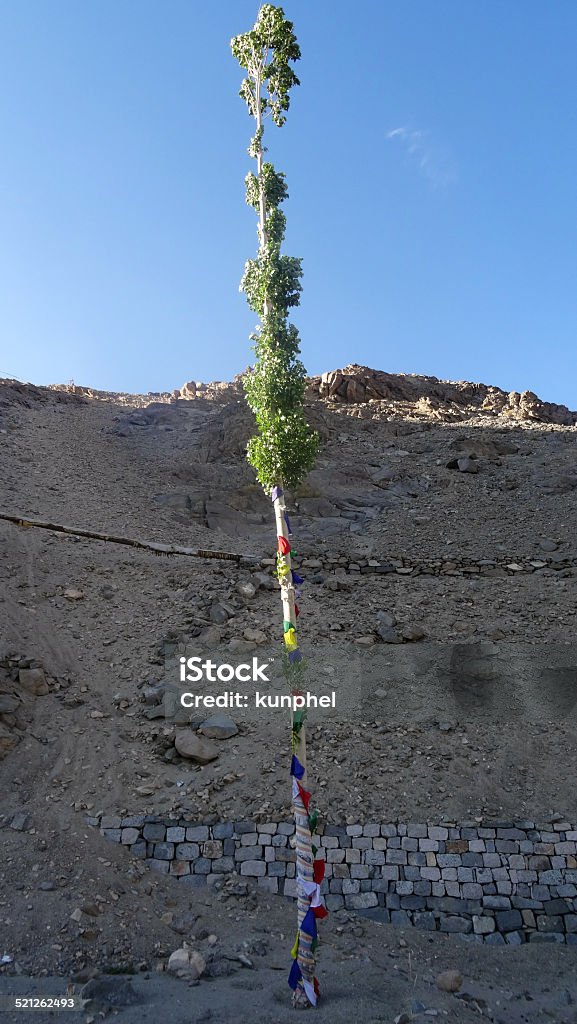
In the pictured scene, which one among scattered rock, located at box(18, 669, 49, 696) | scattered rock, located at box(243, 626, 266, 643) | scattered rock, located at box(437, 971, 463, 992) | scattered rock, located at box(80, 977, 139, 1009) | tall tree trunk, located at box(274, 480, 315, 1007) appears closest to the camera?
scattered rock, located at box(80, 977, 139, 1009)

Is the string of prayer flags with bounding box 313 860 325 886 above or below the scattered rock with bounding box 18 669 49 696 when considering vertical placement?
below

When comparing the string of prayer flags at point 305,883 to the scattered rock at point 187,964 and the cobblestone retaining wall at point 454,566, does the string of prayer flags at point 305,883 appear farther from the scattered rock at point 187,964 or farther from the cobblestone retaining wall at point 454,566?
the cobblestone retaining wall at point 454,566

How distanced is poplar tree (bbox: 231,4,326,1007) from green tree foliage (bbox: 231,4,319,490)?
0.04 ft

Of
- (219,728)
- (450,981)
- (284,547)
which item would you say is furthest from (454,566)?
(450,981)

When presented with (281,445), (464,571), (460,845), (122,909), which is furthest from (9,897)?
(464,571)

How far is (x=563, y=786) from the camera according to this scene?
9.77 metres

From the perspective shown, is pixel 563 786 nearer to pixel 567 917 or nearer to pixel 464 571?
pixel 567 917

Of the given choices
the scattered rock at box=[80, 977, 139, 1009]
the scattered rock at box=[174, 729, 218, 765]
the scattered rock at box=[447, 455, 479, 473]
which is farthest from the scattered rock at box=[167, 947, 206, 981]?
the scattered rock at box=[447, 455, 479, 473]

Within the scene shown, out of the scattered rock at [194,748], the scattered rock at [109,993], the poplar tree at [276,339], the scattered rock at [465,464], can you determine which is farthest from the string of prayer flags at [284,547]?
the scattered rock at [465,464]

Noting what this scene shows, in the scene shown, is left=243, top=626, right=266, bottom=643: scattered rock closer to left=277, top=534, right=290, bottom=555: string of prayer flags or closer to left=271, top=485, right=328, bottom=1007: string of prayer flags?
left=277, top=534, right=290, bottom=555: string of prayer flags

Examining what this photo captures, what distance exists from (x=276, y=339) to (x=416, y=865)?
7.34m

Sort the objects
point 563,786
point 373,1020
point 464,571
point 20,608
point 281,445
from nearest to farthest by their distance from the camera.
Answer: point 373,1020, point 281,445, point 563,786, point 20,608, point 464,571

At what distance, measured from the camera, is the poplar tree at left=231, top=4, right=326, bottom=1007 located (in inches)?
318

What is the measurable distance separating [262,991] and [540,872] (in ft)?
13.4
